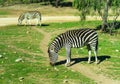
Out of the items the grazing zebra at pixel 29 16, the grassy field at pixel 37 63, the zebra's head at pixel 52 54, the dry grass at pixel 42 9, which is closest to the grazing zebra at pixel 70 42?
the zebra's head at pixel 52 54

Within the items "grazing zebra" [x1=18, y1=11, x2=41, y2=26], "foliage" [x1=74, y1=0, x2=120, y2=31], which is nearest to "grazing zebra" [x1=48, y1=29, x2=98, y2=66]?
"foliage" [x1=74, y1=0, x2=120, y2=31]

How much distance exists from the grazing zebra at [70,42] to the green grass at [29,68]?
830mm

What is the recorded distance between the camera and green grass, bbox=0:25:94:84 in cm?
1945

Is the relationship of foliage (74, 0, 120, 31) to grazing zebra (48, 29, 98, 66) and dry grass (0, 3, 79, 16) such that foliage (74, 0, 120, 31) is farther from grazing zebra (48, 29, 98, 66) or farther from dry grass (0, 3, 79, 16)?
dry grass (0, 3, 79, 16)

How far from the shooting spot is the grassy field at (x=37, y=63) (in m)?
19.6

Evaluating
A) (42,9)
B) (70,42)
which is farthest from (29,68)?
(42,9)

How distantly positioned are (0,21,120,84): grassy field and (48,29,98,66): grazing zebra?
83 centimetres

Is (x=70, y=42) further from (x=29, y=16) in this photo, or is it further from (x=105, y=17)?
(x=29, y=16)

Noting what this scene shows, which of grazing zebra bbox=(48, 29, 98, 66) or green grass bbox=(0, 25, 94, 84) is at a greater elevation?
grazing zebra bbox=(48, 29, 98, 66)

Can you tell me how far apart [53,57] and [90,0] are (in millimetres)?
16680

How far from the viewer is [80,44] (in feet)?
74.9

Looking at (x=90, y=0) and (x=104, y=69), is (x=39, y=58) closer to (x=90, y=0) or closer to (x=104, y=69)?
(x=104, y=69)

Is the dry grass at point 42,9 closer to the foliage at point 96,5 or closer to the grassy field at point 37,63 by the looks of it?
the foliage at point 96,5

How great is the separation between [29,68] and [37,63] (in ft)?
5.38
